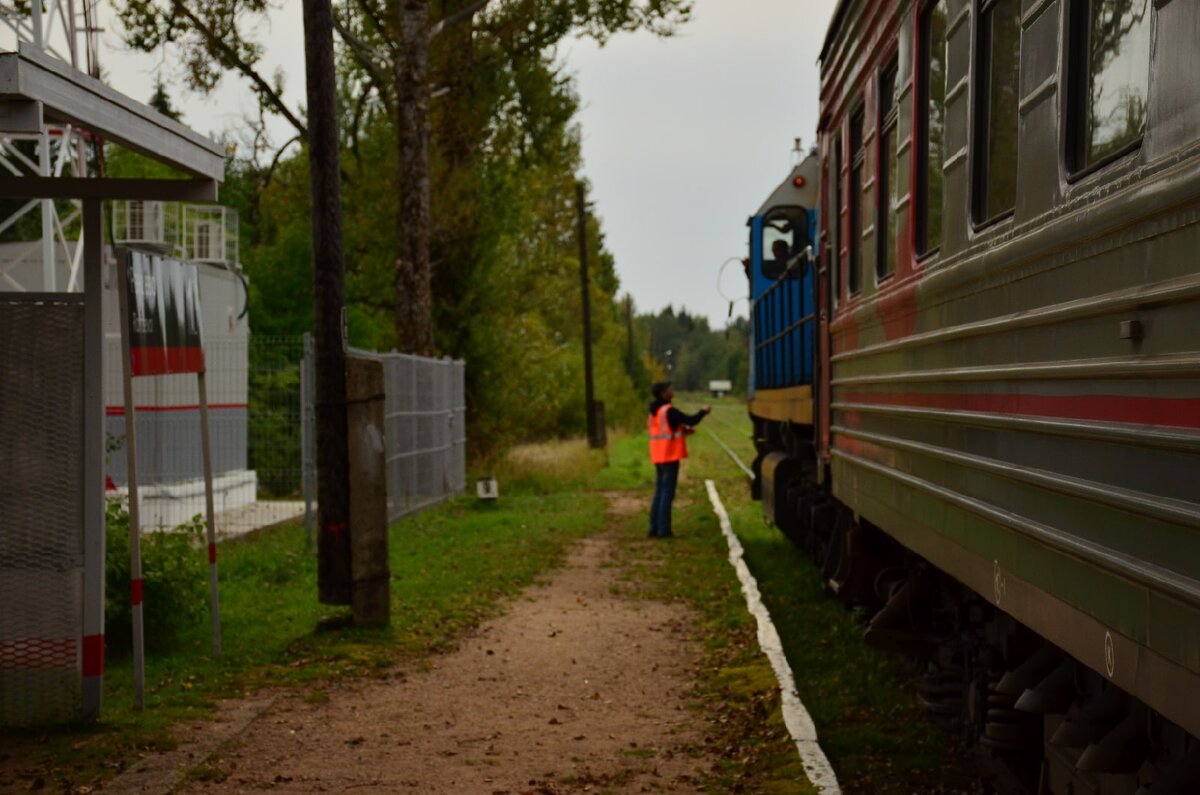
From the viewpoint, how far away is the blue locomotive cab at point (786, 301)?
1289 cm

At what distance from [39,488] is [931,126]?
443 cm

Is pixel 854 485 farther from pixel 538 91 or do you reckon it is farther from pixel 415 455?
pixel 538 91

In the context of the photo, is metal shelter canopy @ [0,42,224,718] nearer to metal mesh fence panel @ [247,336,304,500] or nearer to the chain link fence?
the chain link fence

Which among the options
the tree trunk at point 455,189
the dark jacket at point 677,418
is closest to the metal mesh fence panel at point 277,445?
the dark jacket at point 677,418

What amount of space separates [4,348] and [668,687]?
4.25 metres

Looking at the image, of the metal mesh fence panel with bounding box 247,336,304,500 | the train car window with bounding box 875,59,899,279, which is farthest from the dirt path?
the metal mesh fence panel with bounding box 247,336,304,500

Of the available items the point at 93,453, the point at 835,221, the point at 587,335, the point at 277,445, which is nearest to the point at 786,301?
the point at 835,221

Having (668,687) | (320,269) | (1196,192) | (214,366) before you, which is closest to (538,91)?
(214,366)

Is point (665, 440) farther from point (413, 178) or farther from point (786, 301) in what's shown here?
point (413, 178)

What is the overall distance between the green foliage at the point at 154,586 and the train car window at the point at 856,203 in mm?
4500

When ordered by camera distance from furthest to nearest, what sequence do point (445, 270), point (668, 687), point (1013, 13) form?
point (445, 270) → point (668, 687) → point (1013, 13)

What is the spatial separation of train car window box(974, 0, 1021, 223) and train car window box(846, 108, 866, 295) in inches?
130

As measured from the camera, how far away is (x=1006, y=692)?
579 centimetres

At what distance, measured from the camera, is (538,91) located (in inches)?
1193
